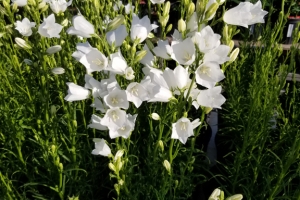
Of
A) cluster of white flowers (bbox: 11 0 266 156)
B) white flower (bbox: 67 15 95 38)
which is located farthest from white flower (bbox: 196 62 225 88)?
white flower (bbox: 67 15 95 38)

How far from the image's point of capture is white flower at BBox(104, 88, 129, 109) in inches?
40.1

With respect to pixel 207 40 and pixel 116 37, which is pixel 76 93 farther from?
pixel 207 40

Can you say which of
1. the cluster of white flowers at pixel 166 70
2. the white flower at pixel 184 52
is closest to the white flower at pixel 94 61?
the cluster of white flowers at pixel 166 70

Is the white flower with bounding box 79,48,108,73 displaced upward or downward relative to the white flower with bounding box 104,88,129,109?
upward

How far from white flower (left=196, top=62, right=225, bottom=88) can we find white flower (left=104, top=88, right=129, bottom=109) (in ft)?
0.81

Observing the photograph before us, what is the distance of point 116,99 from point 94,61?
0.50ft

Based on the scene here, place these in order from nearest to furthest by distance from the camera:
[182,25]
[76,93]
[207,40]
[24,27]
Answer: [207,40], [182,25], [76,93], [24,27]

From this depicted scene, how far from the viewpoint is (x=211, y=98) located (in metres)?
1.03

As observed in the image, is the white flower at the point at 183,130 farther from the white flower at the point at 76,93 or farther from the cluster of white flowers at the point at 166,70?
the white flower at the point at 76,93

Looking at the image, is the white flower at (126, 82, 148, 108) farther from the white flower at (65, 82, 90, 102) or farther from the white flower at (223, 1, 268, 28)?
the white flower at (223, 1, 268, 28)

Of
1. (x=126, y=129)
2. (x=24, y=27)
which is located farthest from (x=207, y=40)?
(x=24, y=27)

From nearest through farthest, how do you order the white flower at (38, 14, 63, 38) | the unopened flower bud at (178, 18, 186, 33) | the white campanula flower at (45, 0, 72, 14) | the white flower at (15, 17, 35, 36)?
the unopened flower bud at (178, 18, 186, 33) < the white flower at (38, 14, 63, 38) < the white flower at (15, 17, 35, 36) < the white campanula flower at (45, 0, 72, 14)

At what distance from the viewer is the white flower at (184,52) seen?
0.93 m

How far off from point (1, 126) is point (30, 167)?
0.28 metres
